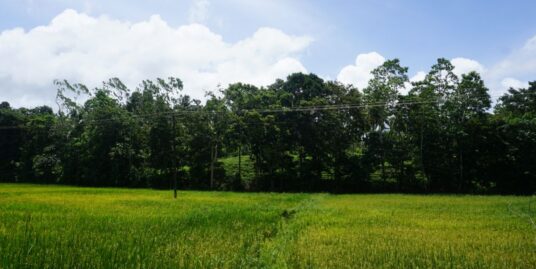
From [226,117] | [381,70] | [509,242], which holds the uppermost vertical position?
[381,70]

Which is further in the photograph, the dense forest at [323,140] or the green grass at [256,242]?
the dense forest at [323,140]

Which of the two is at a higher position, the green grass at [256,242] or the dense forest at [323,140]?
the dense forest at [323,140]

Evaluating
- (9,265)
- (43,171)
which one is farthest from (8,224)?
(43,171)

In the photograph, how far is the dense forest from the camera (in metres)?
38.0

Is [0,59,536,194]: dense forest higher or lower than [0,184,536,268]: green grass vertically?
higher

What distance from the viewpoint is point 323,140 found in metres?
41.0

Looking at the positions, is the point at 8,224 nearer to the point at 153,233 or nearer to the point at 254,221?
the point at 153,233

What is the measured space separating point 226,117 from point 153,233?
3261 cm

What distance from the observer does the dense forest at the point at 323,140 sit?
3800 cm

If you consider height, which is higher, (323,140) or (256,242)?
(323,140)

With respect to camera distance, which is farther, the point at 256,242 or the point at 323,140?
the point at 323,140

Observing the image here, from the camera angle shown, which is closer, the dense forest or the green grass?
the green grass

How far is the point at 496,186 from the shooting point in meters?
37.9

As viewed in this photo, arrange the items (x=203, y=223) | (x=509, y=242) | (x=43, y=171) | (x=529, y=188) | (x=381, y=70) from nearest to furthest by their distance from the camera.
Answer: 1. (x=509, y=242)
2. (x=203, y=223)
3. (x=529, y=188)
4. (x=381, y=70)
5. (x=43, y=171)
